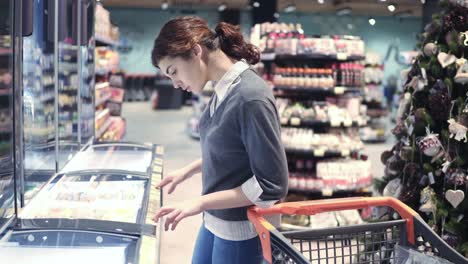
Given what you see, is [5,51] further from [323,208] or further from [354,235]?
[354,235]

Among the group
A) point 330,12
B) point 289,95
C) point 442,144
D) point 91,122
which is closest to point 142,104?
point 330,12

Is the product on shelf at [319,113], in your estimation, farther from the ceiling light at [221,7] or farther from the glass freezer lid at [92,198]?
the ceiling light at [221,7]

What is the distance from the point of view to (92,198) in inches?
89.0

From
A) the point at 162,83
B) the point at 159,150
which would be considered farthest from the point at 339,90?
the point at 162,83

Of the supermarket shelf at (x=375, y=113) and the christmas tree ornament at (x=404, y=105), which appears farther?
the supermarket shelf at (x=375, y=113)

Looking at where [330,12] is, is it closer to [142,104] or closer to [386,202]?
[142,104]

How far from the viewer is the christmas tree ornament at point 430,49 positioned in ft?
9.95

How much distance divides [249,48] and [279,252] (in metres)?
0.74

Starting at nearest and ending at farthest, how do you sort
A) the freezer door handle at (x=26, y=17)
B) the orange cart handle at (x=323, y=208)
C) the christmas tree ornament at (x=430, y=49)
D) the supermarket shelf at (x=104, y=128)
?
the orange cart handle at (x=323, y=208)
the freezer door handle at (x=26, y=17)
the christmas tree ornament at (x=430, y=49)
the supermarket shelf at (x=104, y=128)

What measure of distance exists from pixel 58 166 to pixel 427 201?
190 centimetres

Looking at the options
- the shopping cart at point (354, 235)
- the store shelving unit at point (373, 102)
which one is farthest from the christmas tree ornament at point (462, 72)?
the store shelving unit at point (373, 102)

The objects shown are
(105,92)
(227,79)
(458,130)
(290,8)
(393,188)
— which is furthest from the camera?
(290,8)

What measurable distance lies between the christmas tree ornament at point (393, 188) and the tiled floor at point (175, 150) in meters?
1.28

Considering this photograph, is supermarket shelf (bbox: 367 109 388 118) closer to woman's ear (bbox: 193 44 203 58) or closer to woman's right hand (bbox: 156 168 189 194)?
woman's right hand (bbox: 156 168 189 194)
